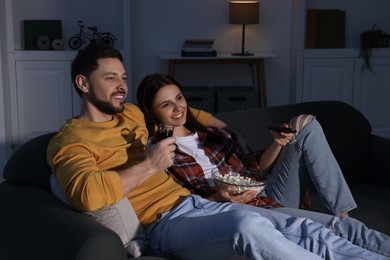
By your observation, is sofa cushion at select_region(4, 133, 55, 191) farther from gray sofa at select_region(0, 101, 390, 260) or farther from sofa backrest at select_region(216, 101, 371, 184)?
sofa backrest at select_region(216, 101, 371, 184)

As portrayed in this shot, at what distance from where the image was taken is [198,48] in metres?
5.82

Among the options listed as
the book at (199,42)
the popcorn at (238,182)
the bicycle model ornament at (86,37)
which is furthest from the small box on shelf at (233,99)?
the popcorn at (238,182)

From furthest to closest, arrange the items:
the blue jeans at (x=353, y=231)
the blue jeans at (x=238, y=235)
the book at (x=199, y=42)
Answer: the book at (x=199, y=42) < the blue jeans at (x=353, y=231) < the blue jeans at (x=238, y=235)

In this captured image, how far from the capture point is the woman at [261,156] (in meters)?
2.58

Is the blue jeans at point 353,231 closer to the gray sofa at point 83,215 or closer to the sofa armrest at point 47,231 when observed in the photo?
the gray sofa at point 83,215

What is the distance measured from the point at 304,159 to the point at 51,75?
134 inches

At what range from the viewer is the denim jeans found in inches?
102

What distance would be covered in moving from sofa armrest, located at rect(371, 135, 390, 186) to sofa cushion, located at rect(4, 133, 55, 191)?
1.55 metres

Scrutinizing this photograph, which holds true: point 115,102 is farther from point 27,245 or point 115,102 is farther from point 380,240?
point 380,240

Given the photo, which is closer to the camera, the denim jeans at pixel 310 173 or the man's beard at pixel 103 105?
the man's beard at pixel 103 105

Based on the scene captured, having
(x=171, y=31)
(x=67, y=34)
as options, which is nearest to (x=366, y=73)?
(x=171, y=31)

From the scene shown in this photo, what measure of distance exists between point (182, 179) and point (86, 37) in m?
3.59

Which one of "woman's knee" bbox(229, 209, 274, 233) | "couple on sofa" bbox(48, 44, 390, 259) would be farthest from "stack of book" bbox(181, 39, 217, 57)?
"woman's knee" bbox(229, 209, 274, 233)

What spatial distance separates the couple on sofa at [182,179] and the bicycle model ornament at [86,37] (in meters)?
3.22
